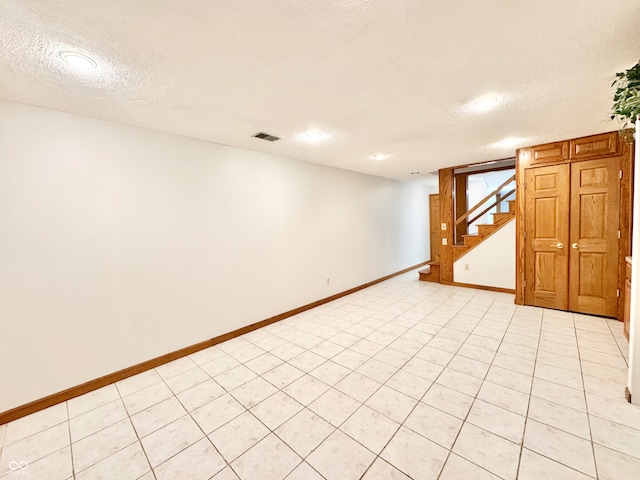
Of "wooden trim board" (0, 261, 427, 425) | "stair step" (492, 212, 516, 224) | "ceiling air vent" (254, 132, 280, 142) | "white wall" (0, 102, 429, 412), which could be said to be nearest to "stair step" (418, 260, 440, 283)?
"stair step" (492, 212, 516, 224)

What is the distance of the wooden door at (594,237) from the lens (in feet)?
11.2

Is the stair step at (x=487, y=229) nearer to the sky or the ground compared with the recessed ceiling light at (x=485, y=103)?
nearer to the ground

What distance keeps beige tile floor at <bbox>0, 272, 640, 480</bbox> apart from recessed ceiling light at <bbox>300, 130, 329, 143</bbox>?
2.44 meters

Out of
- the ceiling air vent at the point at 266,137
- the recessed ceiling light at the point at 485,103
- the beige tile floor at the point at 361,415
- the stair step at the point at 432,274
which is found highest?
the recessed ceiling light at the point at 485,103

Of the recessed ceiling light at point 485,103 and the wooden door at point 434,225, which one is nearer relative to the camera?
the recessed ceiling light at point 485,103

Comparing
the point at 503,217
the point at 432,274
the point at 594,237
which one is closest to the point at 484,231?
the point at 503,217

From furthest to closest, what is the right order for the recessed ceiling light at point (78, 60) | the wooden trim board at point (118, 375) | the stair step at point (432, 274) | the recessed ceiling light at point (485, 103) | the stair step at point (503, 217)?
the stair step at point (432, 274)
the stair step at point (503, 217)
the recessed ceiling light at point (485, 103)
the wooden trim board at point (118, 375)
the recessed ceiling light at point (78, 60)

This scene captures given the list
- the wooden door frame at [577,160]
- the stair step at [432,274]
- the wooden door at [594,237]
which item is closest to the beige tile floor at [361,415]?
the wooden door at [594,237]

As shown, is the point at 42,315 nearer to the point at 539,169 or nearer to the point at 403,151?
the point at 403,151

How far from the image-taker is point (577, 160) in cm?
359

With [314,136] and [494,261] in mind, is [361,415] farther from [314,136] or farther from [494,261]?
[494,261]

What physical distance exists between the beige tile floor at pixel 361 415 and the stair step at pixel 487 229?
214 centimetres

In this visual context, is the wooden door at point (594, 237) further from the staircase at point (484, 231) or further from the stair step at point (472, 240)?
the stair step at point (472, 240)

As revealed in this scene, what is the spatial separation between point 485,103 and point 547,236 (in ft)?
8.84
